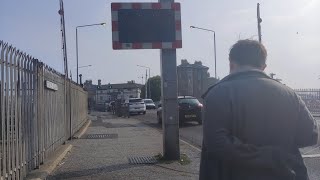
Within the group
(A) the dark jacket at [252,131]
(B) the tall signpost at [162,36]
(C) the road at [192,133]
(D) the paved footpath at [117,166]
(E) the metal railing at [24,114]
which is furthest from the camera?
(C) the road at [192,133]

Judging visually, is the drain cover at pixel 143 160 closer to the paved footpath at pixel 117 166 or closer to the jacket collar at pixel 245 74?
the paved footpath at pixel 117 166

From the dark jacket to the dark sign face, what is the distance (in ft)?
26.6

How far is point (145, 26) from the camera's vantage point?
11.3 m

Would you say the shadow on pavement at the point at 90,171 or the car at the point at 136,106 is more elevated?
the car at the point at 136,106

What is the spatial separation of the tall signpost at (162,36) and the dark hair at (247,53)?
7958 mm

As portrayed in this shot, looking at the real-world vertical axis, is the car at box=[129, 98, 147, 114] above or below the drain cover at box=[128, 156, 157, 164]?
above

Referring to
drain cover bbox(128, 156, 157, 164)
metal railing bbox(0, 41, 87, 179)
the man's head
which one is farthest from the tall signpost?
the man's head

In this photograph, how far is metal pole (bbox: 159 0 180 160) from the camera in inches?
443

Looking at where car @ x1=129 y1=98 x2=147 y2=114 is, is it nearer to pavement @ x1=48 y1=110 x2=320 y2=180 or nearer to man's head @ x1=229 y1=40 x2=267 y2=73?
pavement @ x1=48 y1=110 x2=320 y2=180

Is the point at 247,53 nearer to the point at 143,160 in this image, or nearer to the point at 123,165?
the point at 123,165

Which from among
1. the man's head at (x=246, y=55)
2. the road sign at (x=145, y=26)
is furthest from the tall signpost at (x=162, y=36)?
the man's head at (x=246, y=55)

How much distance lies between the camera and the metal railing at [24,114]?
7.01 metres

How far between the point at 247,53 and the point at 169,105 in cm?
811

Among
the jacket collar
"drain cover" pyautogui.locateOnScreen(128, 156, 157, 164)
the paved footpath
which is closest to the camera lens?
the jacket collar
